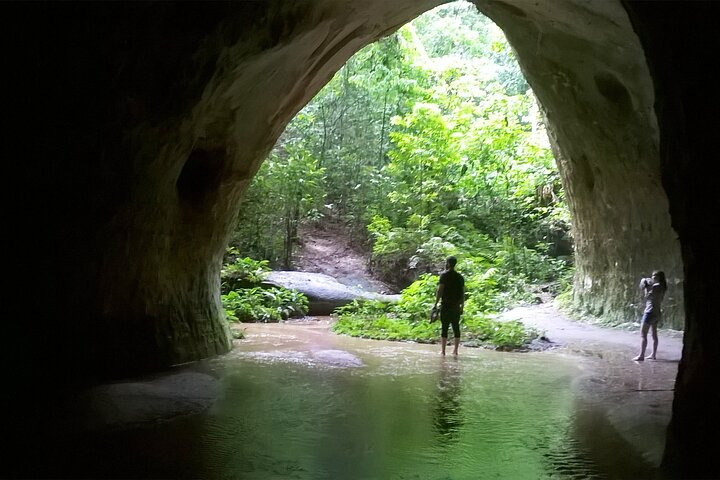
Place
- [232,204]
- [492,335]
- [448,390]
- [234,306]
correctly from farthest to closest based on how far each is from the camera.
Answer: [234,306] → [492,335] → [232,204] → [448,390]

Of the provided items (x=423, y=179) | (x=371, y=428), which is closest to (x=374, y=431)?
(x=371, y=428)

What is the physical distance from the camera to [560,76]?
13.5 meters

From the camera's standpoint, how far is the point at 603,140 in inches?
525

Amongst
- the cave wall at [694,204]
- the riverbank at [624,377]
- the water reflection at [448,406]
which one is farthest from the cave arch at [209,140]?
the water reflection at [448,406]

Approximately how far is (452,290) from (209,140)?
511cm

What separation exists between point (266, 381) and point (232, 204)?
412cm

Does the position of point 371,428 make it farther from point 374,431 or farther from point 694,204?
point 694,204

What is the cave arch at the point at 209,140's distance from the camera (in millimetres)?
4309

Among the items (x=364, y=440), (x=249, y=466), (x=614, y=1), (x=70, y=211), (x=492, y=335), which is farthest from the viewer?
(x=492, y=335)

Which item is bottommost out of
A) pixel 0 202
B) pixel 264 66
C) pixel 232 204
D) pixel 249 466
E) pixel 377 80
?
pixel 249 466

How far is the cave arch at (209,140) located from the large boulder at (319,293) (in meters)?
7.01

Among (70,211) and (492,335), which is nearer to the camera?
(70,211)

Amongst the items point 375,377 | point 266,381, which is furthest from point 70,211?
point 375,377

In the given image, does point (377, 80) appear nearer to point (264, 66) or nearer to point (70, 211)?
point (264, 66)
